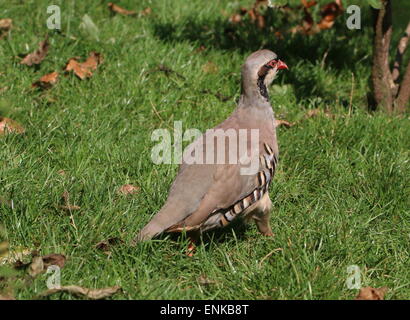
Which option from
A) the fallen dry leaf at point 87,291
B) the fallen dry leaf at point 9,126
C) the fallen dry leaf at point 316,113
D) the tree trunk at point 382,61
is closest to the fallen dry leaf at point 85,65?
the fallen dry leaf at point 9,126

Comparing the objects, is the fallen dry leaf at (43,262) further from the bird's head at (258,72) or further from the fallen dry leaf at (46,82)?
the fallen dry leaf at (46,82)

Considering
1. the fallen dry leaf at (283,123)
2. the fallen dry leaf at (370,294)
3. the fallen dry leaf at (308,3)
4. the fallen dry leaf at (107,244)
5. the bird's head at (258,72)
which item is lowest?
the fallen dry leaf at (370,294)

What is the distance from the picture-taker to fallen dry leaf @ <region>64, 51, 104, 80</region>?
6.52m

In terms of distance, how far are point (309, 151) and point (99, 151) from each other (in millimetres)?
1610

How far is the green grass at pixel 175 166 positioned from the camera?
4312mm

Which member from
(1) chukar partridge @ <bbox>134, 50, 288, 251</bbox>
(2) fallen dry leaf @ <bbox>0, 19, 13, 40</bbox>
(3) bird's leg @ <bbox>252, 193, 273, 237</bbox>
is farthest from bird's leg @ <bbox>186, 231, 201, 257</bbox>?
(2) fallen dry leaf @ <bbox>0, 19, 13, 40</bbox>

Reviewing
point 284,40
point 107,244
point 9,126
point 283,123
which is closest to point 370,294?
point 107,244

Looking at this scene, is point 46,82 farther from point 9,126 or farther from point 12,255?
point 12,255

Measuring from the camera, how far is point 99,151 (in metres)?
5.51

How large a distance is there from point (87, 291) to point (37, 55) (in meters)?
3.32

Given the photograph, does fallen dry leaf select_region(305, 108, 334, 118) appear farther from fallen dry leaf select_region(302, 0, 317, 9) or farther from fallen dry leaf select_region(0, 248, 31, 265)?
fallen dry leaf select_region(0, 248, 31, 265)

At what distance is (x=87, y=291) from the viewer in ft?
12.9

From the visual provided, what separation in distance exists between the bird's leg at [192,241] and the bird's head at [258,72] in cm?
99

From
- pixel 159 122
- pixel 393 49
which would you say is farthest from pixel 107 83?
pixel 393 49
